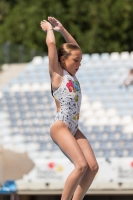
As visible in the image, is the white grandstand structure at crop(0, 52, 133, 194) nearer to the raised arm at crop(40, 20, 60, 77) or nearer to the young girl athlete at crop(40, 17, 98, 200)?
the young girl athlete at crop(40, 17, 98, 200)

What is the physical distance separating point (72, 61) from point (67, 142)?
28.6 inches

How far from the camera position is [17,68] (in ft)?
57.7

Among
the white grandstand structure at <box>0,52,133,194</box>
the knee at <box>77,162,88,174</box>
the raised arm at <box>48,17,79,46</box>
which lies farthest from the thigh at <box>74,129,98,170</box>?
the white grandstand structure at <box>0,52,133,194</box>

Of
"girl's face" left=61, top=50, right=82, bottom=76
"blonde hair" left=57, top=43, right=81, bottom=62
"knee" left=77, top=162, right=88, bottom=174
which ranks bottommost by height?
"knee" left=77, top=162, right=88, bottom=174

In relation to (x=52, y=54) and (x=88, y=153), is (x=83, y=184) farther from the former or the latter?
(x=52, y=54)

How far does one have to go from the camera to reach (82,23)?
22.2 metres

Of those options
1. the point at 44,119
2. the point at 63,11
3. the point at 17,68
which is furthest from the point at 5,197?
the point at 63,11

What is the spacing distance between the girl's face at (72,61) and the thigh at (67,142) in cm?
50

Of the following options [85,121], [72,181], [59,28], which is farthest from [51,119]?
[72,181]

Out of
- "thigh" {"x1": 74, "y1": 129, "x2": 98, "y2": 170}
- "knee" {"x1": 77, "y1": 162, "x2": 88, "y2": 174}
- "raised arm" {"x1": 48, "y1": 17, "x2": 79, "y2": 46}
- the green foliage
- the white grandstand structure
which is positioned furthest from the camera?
the green foliage

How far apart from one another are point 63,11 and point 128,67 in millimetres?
8369

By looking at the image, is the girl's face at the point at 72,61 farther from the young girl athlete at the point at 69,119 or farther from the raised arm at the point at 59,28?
the raised arm at the point at 59,28

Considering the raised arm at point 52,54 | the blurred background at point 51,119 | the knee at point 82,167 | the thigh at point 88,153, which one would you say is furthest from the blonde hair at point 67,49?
the blurred background at point 51,119

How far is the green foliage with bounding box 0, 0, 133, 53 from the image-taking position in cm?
2086
